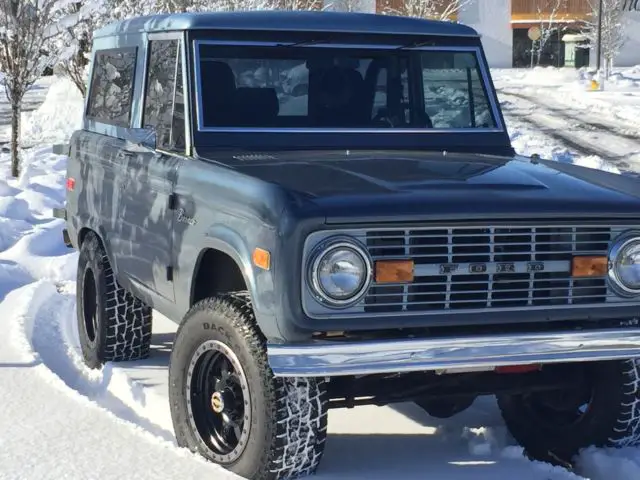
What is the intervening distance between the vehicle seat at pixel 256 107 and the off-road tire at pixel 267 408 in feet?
3.82

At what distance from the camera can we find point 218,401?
432 centimetres

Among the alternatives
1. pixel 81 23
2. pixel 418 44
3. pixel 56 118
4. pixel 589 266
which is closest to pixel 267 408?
pixel 589 266

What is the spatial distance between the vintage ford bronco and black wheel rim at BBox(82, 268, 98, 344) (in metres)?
0.32

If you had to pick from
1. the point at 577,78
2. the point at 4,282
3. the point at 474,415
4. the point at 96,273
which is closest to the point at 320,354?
the point at 474,415

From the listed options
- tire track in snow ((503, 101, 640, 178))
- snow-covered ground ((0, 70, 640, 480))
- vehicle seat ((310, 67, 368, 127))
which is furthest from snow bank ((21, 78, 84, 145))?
vehicle seat ((310, 67, 368, 127))

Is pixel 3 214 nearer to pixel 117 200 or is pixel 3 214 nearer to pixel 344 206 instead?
pixel 117 200

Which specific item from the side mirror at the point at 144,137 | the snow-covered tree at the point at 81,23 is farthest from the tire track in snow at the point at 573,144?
the side mirror at the point at 144,137

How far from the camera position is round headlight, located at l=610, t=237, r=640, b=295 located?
422 centimetres

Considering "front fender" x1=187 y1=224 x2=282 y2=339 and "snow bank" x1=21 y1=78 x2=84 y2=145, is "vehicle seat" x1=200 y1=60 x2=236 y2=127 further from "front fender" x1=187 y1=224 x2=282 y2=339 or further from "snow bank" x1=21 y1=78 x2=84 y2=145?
"snow bank" x1=21 y1=78 x2=84 y2=145

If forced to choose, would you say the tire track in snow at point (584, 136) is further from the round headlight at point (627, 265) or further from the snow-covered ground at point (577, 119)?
the round headlight at point (627, 265)

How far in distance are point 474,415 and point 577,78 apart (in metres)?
39.8

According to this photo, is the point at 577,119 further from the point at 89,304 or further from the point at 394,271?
the point at 394,271

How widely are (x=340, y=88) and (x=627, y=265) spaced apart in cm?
180

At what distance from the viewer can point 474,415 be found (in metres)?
5.54
